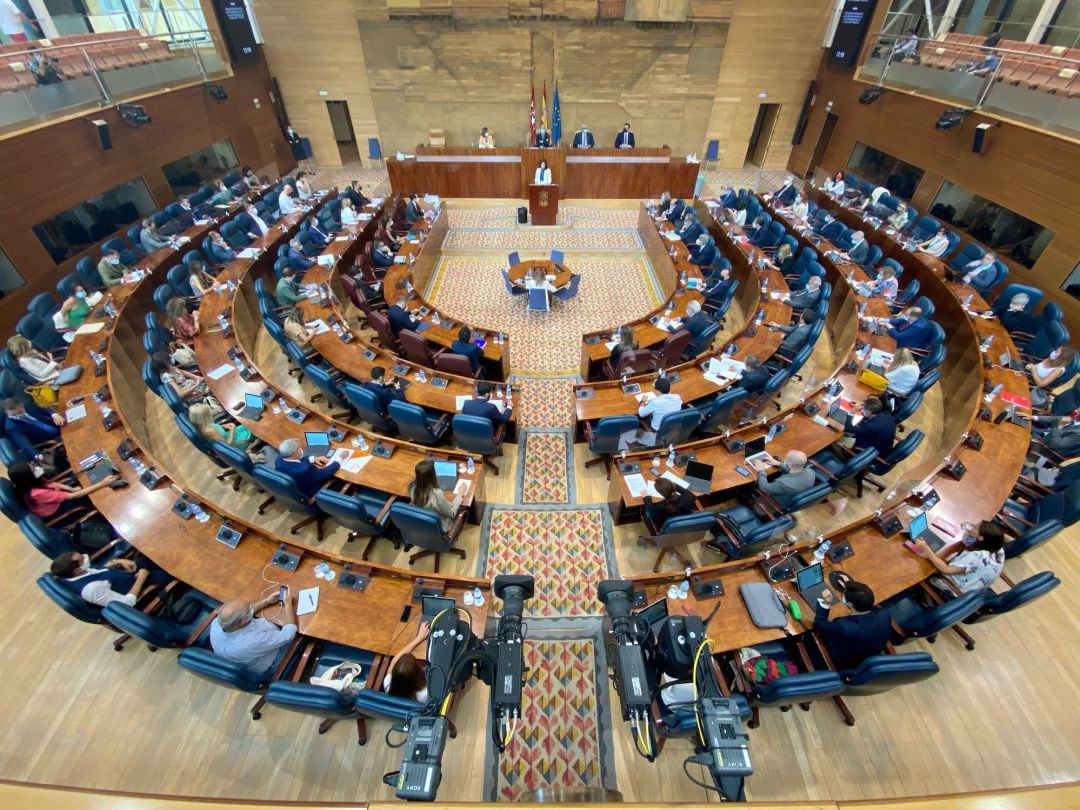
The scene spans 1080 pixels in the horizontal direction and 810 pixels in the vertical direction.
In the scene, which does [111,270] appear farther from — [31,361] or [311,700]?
[311,700]

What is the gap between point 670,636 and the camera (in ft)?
10.3

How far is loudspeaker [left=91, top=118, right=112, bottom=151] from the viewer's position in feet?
33.9

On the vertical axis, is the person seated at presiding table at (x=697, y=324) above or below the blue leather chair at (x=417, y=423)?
above

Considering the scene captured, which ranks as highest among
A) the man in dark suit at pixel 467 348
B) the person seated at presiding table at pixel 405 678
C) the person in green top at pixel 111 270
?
the person in green top at pixel 111 270

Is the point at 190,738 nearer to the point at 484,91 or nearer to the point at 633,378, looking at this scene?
the point at 633,378

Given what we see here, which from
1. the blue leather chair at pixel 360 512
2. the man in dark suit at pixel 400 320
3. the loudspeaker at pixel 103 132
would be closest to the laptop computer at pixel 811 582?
the blue leather chair at pixel 360 512

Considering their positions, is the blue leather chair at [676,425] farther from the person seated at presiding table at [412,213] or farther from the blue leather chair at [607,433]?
the person seated at presiding table at [412,213]

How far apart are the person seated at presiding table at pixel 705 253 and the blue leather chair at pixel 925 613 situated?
764cm

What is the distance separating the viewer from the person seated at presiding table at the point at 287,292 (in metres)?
8.61

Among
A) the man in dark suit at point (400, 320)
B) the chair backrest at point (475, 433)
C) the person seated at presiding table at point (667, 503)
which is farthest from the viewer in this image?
the man in dark suit at point (400, 320)

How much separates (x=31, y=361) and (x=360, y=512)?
593 cm

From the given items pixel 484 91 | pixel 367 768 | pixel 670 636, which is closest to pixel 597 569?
pixel 670 636

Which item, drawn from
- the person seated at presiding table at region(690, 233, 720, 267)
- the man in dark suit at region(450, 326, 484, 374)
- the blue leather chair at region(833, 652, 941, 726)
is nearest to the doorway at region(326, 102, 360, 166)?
the person seated at presiding table at region(690, 233, 720, 267)

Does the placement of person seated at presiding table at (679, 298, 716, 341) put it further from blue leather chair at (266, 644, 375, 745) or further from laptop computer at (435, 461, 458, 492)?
blue leather chair at (266, 644, 375, 745)
